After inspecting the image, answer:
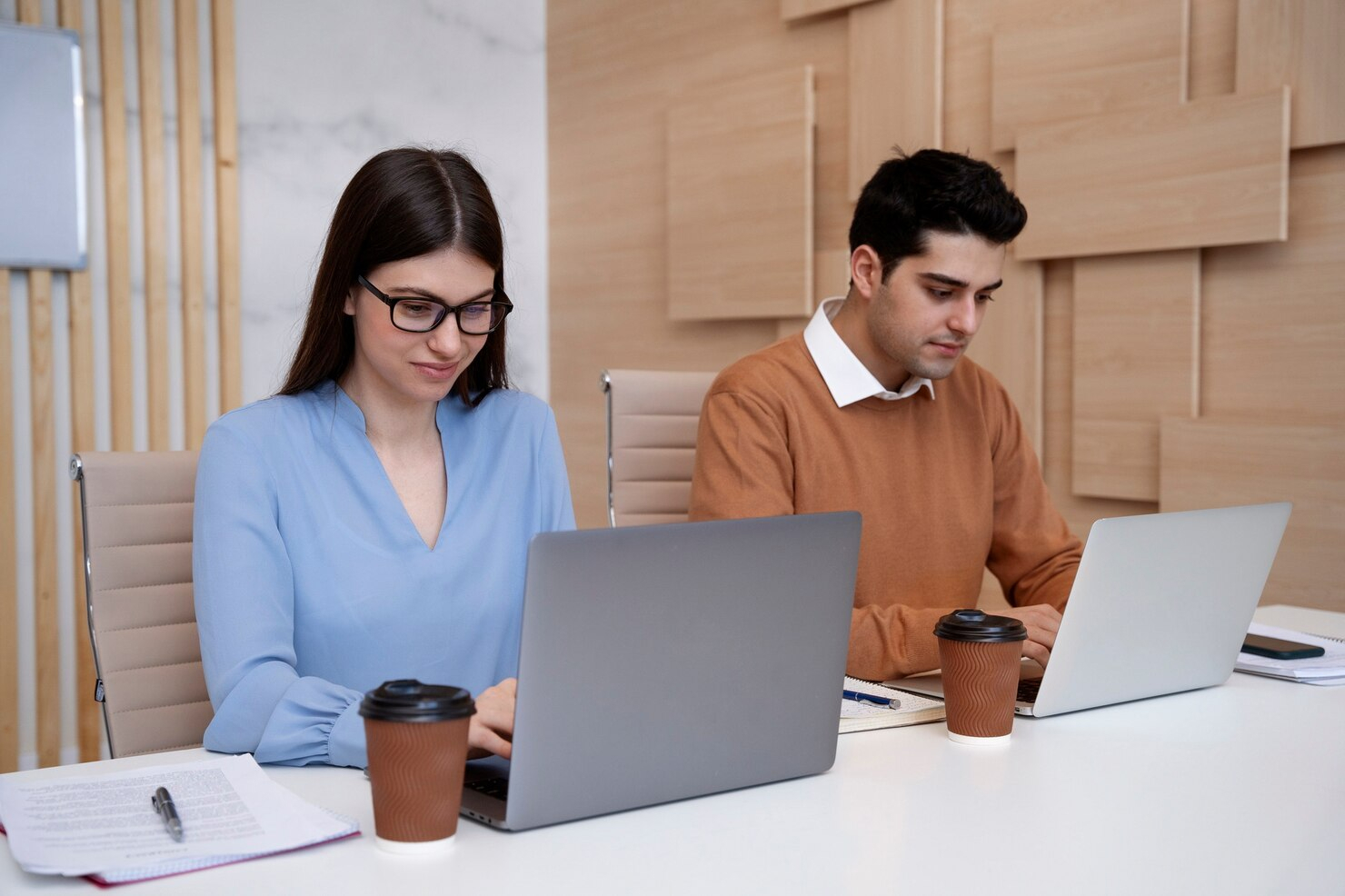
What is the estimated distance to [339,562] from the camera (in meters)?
1.57

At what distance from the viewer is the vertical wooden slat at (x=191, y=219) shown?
12.2 feet

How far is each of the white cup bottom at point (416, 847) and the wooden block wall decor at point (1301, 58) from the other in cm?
219

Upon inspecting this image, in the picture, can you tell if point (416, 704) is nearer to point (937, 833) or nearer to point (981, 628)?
point (937, 833)

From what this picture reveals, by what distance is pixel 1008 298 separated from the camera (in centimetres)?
302

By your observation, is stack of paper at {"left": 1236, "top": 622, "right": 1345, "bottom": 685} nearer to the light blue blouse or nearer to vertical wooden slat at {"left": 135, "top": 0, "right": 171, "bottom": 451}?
the light blue blouse

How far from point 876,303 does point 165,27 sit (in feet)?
8.57

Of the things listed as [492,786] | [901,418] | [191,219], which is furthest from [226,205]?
[492,786]

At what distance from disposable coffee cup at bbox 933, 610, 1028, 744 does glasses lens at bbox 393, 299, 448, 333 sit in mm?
712

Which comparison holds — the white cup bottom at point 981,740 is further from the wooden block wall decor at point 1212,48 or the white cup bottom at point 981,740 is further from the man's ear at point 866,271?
the wooden block wall decor at point 1212,48

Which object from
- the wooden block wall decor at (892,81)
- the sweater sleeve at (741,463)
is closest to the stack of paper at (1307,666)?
the sweater sleeve at (741,463)

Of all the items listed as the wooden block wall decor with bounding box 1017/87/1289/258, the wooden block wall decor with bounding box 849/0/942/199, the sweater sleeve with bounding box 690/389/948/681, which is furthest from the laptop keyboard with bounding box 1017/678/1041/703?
the wooden block wall decor with bounding box 849/0/942/199

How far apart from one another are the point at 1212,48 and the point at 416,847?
240 cm

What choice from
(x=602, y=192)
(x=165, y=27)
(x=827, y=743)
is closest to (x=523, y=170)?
(x=602, y=192)

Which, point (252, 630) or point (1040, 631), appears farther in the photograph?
point (1040, 631)
